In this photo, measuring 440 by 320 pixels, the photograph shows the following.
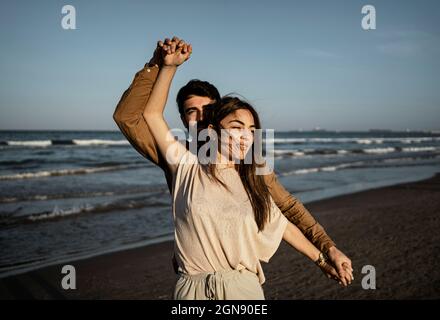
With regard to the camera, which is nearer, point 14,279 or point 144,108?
point 144,108

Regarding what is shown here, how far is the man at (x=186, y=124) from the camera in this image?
5.85ft

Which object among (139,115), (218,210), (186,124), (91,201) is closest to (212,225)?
(218,210)

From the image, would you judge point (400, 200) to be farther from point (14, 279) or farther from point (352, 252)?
point (14, 279)

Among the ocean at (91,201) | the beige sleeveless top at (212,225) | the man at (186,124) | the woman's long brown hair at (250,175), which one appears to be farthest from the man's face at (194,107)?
the ocean at (91,201)

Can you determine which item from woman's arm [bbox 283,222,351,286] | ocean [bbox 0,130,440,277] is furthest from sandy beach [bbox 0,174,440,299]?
woman's arm [bbox 283,222,351,286]

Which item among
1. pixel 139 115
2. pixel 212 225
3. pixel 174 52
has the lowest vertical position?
pixel 212 225

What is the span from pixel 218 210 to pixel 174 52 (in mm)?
737

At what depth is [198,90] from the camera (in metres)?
2.43

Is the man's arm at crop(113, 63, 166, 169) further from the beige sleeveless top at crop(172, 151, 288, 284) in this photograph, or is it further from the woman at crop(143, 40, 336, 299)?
the beige sleeveless top at crop(172, 151, 288, 284)

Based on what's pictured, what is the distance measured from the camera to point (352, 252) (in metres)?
7.15

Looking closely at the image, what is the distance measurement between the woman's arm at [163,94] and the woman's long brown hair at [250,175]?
27cm

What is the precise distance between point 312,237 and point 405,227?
735cm

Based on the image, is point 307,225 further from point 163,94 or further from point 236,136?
point 163,94

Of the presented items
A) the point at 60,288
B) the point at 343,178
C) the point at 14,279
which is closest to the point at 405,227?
the point at 60,288
